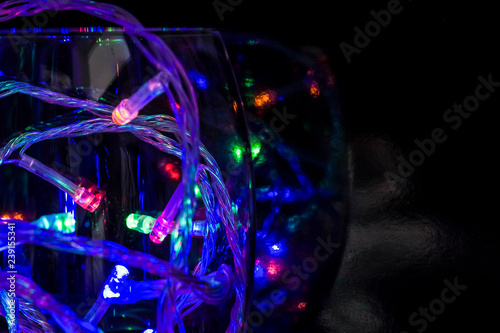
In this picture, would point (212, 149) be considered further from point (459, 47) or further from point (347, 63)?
point (459, 47)

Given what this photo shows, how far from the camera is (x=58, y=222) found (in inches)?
22.1

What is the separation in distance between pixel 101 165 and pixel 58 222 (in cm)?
9

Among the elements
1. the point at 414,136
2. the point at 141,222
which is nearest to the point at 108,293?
the point at 141,222

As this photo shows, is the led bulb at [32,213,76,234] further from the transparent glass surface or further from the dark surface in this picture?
the dark surface

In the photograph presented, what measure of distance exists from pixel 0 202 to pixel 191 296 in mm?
254

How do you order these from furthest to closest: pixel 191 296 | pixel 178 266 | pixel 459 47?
pixel 459 47 → pixel 191 296 → pixel 178 266

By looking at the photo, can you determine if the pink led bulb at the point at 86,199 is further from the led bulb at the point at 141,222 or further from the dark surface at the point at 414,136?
the dark surface at the point at 414,136

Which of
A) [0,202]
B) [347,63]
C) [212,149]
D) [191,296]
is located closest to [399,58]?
[347,63]

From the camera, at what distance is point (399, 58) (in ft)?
2.54

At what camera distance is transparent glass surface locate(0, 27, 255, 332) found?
0.54m

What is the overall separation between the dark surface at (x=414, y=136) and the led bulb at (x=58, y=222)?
33 centimetres

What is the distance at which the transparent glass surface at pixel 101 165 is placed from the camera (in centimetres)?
54

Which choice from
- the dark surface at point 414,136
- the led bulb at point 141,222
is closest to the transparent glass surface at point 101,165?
the led bulb at point 141,222

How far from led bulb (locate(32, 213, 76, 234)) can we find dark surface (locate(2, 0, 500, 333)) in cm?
33
